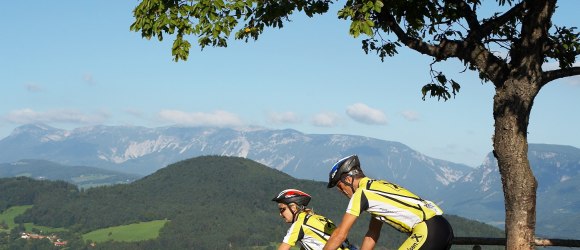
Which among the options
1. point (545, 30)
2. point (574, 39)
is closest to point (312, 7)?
point (545, 30)

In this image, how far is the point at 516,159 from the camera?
10938mm

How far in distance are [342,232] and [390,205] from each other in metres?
0.54

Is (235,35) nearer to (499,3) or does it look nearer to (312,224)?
(499,3)

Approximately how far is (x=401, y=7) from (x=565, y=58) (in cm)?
346

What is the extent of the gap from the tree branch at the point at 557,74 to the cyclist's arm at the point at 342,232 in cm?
627

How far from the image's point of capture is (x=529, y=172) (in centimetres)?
1092

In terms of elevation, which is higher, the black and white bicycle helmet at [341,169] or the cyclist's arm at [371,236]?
the black and white bicycle helmet at [341,169]

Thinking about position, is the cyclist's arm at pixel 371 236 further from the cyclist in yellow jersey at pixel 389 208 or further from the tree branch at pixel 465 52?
the tree branch at pixel 465 52

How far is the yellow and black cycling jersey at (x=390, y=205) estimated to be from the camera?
6.38m

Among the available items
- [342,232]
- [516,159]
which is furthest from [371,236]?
[516,159]

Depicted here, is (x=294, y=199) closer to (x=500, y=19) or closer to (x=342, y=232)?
(x=342, y=232)

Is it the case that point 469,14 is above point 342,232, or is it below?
above

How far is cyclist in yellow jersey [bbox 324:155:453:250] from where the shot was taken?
640cm

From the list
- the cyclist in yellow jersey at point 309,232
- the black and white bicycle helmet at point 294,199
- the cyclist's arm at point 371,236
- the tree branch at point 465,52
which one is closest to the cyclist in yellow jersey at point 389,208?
the cyclist's arm at point 371,236
